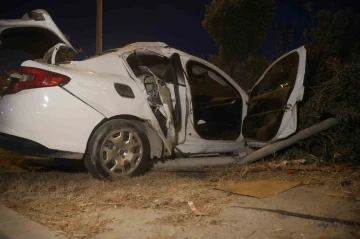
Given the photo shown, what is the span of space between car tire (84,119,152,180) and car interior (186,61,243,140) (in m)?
1.44

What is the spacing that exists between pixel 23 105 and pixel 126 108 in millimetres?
1223

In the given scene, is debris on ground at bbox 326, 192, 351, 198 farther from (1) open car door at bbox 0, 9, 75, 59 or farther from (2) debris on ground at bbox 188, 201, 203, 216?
(1) open car door at bbox 0, 9, 75, 59

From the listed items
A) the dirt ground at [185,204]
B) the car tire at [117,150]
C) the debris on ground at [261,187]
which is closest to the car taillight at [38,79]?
the car tire at [117,150]

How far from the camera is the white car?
4680 mm

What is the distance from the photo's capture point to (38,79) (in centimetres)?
468

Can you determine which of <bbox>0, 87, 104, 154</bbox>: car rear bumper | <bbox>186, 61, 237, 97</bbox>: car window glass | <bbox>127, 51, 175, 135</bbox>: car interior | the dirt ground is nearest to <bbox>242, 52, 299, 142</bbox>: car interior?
<bbox>186, 61, 237, 97</bbox>: car window glass

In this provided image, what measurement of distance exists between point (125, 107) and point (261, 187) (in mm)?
1941

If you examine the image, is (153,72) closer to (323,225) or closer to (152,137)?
(152,137)

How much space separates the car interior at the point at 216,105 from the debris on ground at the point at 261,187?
1.62 meters

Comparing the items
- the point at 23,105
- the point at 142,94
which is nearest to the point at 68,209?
the point at 23,105

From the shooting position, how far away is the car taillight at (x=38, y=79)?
4.67 m

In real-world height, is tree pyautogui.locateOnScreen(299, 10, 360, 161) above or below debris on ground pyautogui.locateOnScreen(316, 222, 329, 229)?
above

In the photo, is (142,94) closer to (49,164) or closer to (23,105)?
(23,105)

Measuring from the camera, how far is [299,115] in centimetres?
612
